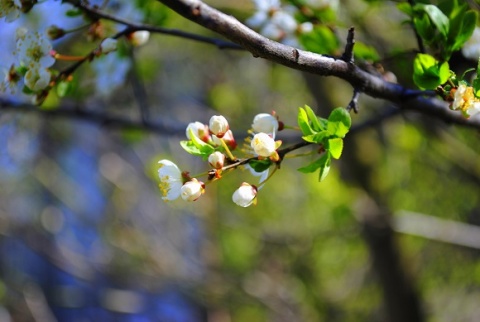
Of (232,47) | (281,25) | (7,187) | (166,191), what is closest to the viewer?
(166,191)

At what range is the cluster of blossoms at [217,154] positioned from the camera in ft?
2.41

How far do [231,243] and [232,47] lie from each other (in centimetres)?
242

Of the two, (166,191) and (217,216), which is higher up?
(166,191)

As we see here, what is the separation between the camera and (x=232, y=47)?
101cm

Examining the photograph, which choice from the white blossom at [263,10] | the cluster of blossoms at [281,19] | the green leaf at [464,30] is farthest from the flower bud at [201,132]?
the white blossom at [263,10]

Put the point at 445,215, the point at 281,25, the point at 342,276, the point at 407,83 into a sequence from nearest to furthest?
the point at 281,25 → the point at 407,83 → the point at 445,215 → the point at 342,276

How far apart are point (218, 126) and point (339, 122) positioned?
6.6 inches

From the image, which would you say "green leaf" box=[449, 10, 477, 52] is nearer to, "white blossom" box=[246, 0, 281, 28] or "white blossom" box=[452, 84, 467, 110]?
"white blossom" box=[452, 84, 467, 110]

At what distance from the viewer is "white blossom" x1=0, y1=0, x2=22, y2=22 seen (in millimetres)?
818

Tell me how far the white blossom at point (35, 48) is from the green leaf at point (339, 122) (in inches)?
18.2

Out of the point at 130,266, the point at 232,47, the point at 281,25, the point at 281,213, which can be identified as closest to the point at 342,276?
the point at 281,213

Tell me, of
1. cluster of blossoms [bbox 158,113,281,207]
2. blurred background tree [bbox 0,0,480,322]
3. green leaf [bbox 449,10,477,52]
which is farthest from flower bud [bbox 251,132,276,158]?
blurred background tree [bbox 0,0,480,322]

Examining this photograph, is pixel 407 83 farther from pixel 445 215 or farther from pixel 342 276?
pixel 342 276

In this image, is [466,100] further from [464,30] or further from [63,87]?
[63,87]
